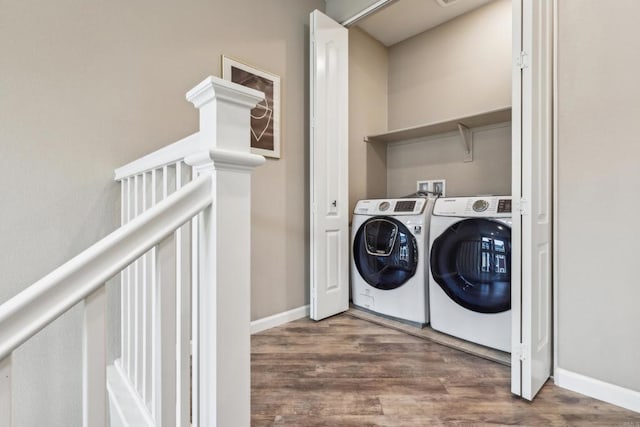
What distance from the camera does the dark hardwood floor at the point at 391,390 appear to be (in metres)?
1.23

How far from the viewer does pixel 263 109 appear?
6.80 ft

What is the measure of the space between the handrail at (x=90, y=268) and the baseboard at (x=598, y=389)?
1.82m

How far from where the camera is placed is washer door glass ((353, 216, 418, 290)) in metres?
2.15

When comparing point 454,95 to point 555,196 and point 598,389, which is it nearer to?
point 555,196

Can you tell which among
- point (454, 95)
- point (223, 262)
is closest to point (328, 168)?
point (454, 95)

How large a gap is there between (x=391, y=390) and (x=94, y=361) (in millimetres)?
1289

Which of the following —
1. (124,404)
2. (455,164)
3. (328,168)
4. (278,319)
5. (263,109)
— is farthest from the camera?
(455,164)

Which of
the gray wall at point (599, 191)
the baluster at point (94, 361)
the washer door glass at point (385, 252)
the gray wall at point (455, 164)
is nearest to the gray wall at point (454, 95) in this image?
the gray wall at point (455, 164)

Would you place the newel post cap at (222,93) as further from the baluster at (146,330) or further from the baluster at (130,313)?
the baluster at (130,313)

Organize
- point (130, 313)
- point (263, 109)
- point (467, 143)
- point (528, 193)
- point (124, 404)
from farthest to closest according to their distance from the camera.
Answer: point (467, 143), point (263, 109), point (528, 193), point (130, 313), point (124, 404)

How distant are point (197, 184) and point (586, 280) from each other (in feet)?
5.65

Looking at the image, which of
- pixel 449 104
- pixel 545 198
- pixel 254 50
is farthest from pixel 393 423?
pixel 449 104

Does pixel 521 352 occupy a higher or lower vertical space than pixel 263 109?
lower

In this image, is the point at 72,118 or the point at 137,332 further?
the point at 72,118
